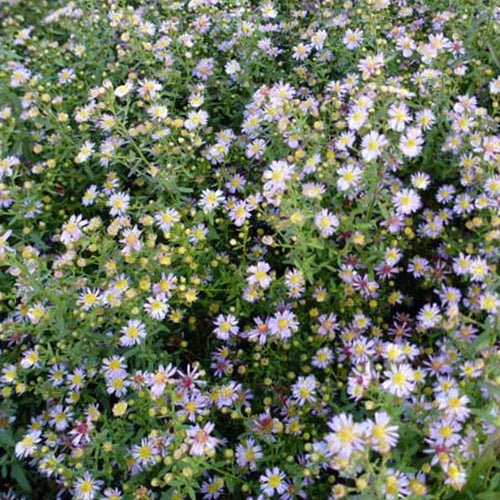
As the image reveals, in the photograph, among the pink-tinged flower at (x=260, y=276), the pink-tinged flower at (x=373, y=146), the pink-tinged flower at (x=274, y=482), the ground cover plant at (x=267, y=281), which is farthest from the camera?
the pink-tinged flower at (x=260, y=276)

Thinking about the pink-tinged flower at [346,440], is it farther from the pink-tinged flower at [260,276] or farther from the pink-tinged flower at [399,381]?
the pink-tinged flower at [260,276]

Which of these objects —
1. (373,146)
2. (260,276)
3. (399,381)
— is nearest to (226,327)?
(260,276)

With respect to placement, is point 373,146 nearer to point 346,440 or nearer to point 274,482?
point 346,440

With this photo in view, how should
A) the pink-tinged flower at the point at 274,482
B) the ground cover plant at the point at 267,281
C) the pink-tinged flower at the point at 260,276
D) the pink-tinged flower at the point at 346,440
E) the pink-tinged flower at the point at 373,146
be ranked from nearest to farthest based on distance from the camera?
the pink-tinged flower at the point at 346,440 < the ground cover plant at the point at 267,281 < the pink-tinged flower at the point at 274,482 < the pink-tinged flower at the point at 373,146 < the pink-tinged flower at the point at 260,276

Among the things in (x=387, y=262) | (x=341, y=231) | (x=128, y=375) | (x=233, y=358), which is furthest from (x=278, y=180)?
(x=128, y=375)

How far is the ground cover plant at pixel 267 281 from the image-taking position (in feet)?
7.65

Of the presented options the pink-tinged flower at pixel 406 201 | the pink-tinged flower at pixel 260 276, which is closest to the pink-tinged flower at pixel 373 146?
the pink-tinged flower at pixel 406 201

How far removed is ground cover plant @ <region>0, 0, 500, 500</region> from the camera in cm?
233

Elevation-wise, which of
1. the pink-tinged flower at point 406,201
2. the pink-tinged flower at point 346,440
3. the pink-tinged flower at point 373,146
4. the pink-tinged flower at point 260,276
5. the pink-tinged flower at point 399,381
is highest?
the pink-tinged flower at point 373,146

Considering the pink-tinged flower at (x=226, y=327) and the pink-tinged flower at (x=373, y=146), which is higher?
the pink-tinged flower at (x=373, y=146)

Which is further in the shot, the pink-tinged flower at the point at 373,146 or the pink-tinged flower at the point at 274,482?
the pink-tinged flower at the point at 373,146

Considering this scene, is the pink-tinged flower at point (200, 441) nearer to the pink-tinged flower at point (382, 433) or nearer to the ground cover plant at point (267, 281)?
the ground cover plant at point (267, 281)

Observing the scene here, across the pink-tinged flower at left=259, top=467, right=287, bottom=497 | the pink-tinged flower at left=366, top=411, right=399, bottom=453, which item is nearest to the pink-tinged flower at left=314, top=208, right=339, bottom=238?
the pink-tinged flower at left=366, top=411, right=399, bottom=453

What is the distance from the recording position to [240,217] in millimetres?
3105
